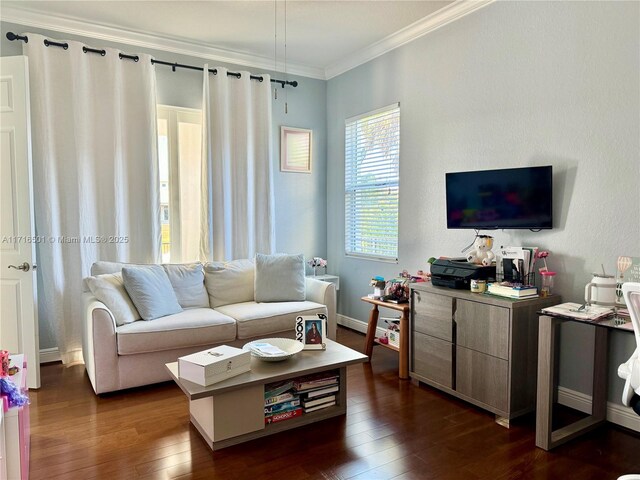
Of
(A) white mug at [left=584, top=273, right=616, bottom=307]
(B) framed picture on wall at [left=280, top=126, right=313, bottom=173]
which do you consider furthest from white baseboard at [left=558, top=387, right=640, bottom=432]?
(B) framed picture on wall at [left=280, top=126, right=313, bottom=173]

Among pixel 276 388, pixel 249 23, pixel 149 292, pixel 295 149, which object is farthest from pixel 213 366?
pixel 295 149

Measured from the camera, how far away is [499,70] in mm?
3143

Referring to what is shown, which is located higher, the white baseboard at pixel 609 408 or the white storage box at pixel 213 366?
the white storage box at pixel 213 366

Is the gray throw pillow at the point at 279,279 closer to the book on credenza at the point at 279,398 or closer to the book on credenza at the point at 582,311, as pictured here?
the book on credenza at the point at 279,398

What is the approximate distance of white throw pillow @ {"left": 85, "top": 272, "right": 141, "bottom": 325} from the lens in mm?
3141

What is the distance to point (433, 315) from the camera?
3.06 metres

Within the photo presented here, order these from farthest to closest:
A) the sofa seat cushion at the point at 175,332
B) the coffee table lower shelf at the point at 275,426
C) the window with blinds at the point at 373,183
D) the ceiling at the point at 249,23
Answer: the window with blinds at the point at 373,183
the ceiling at the point at 249,23
the sofa seat cushion at the point at 175,332
the coffee table lower shelf at the point at 275,426

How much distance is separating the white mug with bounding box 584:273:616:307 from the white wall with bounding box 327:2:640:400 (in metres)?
0.21

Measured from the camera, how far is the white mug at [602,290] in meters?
2.39

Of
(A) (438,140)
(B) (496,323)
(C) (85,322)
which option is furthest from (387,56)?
(C) (85,322)

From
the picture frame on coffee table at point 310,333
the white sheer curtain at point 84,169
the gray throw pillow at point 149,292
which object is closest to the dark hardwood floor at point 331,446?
the picture frame on coffee table at point 310,333

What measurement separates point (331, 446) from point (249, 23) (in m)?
3.24

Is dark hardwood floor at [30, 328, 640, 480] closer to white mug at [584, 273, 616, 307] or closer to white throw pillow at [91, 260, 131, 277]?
white mug at [584, 273, 616, 307]

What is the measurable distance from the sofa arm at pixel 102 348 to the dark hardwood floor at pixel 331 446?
4.4 inches
